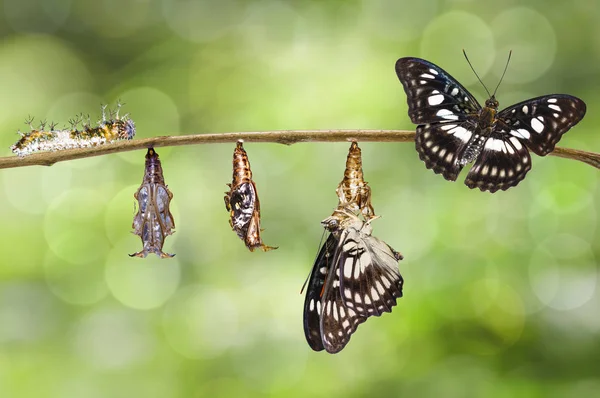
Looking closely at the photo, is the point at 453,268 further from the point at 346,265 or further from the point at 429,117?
the point at 429,117

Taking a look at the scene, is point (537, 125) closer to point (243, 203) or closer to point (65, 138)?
point (243, 203)

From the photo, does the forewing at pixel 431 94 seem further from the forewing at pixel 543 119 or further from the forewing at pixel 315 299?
the forewing at pixel 315 299

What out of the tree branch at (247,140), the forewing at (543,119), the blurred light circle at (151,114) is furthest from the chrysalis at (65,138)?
the blurred light circle at (151,114)

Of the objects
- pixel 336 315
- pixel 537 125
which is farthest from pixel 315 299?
pixel 537 125

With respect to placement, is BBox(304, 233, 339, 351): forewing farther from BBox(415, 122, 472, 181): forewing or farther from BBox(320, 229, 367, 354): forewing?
BBox(415, 122, 472, 181): forewing

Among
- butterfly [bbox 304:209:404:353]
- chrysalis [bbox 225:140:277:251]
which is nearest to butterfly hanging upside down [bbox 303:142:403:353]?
butterfly [bbox 304:209:404:353]

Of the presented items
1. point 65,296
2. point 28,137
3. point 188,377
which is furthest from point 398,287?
point 65,296

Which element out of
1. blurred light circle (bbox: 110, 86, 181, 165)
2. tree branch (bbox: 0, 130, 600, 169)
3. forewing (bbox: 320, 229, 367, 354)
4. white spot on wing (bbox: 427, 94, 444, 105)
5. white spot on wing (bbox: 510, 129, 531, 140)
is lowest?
forewing (bbox: 320, 229, 367, 354)
